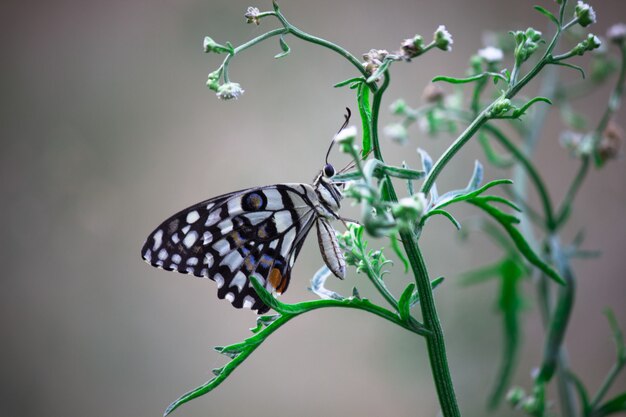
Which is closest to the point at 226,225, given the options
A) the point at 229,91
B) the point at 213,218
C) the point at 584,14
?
the point at 213,218

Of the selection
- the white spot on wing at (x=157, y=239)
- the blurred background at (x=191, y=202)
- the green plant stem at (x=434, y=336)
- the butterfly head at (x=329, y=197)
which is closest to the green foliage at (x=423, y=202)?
the green plant stem at (x=434, y=336)

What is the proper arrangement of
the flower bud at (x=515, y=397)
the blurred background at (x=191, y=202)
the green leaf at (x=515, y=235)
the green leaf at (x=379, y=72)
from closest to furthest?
the green leaf at (x=379, y=72) < the green leaf at (x=515, y=235) < the flower bud at (x=515, y=397) < the blurred background at (x=191, y=202)

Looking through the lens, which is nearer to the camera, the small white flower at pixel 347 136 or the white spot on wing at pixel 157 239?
the small white flower at pixel 347 136

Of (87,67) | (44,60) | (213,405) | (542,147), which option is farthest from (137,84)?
(542,147)

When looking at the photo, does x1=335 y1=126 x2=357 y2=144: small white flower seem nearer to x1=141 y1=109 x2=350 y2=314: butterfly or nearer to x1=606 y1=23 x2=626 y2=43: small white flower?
x1=141 y1=109 x2=350 y2=314: butterfly

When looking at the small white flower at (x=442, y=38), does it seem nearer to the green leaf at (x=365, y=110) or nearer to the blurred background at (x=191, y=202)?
the green leaf at (x=365, y=110)

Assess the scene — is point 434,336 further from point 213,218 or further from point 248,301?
point 213,218

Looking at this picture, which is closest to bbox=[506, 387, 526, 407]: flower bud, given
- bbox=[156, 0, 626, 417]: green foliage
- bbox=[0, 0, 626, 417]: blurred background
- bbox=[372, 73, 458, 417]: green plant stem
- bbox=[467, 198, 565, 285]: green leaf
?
bbox=[156, 0, 626, 417]: green foliage
